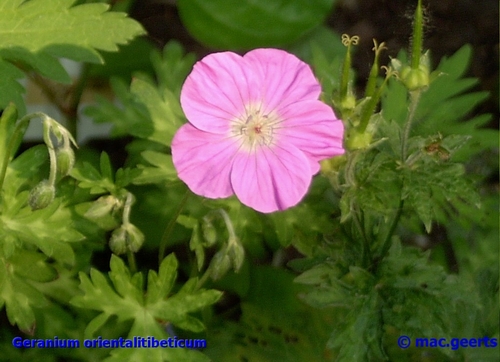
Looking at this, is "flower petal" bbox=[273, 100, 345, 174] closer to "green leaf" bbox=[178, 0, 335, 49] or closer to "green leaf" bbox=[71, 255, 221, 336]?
"green leaf" bbox=[71, 255, 221, 336]

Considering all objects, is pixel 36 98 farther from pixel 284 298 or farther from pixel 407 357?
pixel 407 357

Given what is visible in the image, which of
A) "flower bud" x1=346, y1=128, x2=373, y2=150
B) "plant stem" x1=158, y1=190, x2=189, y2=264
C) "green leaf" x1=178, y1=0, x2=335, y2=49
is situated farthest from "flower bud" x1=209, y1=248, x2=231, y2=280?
"green leaf" x1=178, y1=0, x2=335, y2=49

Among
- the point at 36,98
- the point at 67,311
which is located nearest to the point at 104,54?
the point at 36,98

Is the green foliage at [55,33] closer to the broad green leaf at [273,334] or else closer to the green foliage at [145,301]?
the green foliage at [145,301]

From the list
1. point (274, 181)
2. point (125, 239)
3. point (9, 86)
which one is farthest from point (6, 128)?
point (274, 181)

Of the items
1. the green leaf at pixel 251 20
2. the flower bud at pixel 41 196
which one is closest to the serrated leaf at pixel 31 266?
the flower bud at pixel 41 196

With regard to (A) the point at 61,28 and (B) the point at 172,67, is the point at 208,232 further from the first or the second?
(B) the point at 172,67
